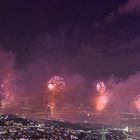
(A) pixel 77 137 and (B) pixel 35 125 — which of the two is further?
(B) pixel 35 125

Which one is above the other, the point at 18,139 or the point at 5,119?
the point at 5,119

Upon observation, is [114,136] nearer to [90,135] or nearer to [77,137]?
[90,135]

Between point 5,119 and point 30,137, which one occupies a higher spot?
point 5,119

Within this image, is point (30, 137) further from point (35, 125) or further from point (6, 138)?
point (35, 125)

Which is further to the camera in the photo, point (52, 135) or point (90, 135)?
point (90, 135)

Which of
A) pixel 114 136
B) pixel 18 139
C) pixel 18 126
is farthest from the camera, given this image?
pixel 114 136

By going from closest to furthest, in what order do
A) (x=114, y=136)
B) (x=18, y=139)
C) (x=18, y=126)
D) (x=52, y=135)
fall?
(x=18, y=139) → (x=52, y=135) → (x=18, y=126) → (x=114, y=136)

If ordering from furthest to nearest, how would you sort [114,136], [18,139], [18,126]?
[114,136] < [18,126] < [18,139]

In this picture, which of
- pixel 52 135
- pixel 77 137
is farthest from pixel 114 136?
pixel 52 135

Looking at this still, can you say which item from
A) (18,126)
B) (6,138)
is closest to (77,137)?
(18,126)
